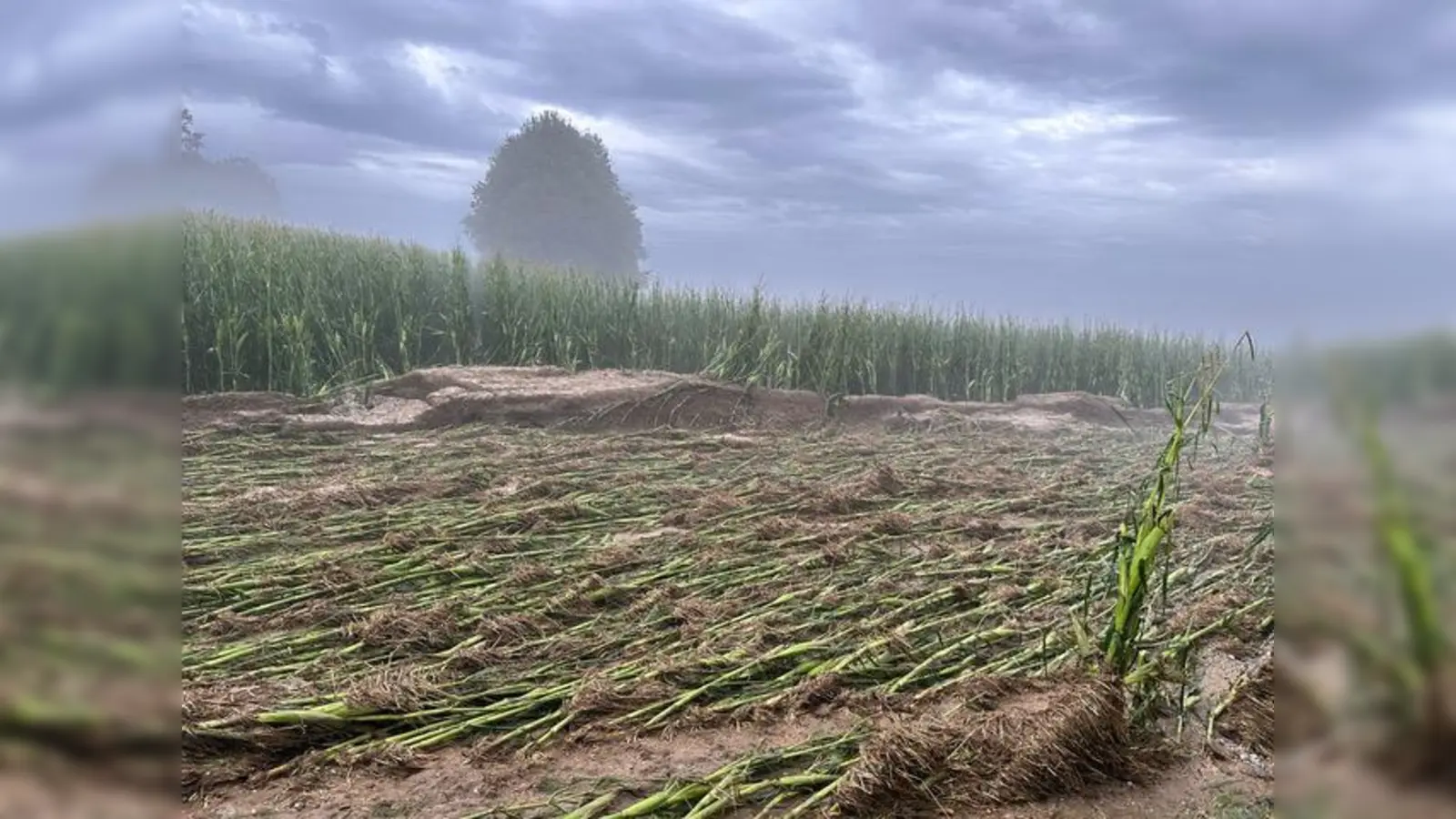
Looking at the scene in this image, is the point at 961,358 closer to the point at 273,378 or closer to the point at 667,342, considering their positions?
the point at 667,342

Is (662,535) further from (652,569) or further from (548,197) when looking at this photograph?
(548,197)

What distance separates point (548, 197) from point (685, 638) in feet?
98.6

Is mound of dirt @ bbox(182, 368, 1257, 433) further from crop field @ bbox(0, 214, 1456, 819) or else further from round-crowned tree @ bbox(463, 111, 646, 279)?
round-crowned tree @ bbox(463, 111, 646, 279)

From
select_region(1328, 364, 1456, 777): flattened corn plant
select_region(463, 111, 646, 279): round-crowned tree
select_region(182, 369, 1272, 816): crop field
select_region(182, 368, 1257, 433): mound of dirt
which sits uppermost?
select_region(463, 111, 646, 279): round-crowned tree

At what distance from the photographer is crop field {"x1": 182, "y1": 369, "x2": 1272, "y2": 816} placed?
7.22ft

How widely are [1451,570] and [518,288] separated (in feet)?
33.9

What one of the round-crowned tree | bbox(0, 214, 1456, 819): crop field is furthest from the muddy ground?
the round-crowned tree

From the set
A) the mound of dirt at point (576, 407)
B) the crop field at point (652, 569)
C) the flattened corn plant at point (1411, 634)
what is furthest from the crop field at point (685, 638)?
the flattened corn plant at point (1411, 634)

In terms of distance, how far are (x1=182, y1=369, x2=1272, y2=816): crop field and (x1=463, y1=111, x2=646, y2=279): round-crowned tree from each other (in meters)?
26.1

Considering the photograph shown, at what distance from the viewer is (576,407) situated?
7719 millimetres

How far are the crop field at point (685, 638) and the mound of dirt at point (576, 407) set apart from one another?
0.98m

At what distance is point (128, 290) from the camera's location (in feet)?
1.23

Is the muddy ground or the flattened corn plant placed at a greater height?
the flattened corn plant

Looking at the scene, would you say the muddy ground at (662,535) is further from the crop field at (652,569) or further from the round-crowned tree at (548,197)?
the round-crowned tree at (548,197)
